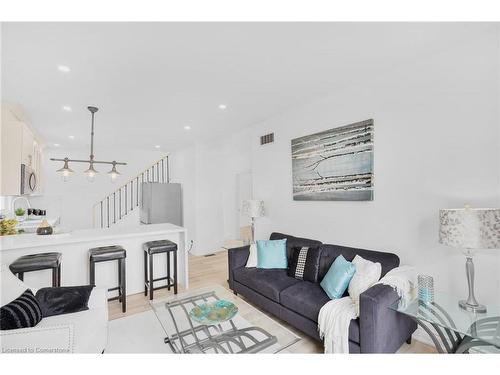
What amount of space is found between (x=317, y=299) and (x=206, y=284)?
2067 mm

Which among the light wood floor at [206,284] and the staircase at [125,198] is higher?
the staircase at [125,198]

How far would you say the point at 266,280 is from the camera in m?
2.72

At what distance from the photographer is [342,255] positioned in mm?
2641

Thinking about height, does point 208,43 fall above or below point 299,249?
above

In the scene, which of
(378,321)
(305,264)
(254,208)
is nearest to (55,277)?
(254,208)

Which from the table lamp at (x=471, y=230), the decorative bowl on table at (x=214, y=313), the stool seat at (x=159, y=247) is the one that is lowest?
the decorative bowl on table at (x=214, y=313)

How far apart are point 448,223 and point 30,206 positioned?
25.7ft

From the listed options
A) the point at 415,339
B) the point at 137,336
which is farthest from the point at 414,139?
the point at 137,336

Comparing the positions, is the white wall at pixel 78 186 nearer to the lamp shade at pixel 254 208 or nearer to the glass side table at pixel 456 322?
the lamp shade at pixel 254 208

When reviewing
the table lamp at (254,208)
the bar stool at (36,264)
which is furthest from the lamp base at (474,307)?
the bar stool at (36,264)

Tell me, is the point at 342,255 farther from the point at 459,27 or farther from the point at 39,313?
the point at 39,313

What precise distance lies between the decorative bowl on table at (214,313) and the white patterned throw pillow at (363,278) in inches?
41.2

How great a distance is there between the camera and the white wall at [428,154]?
1921 millimetres
